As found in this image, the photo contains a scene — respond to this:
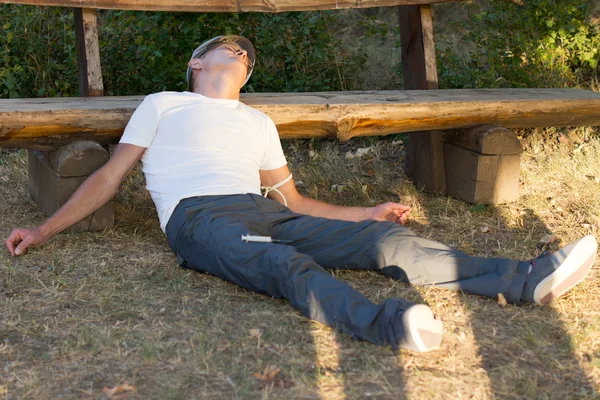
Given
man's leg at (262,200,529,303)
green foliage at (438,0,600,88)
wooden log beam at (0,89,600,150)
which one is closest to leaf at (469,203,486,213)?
wooden log beam at (0,89,600,150)

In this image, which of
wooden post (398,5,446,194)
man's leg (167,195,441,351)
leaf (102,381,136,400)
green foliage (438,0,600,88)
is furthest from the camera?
green foliage (438,0,600,88)

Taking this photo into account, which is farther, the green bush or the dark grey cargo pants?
the green bush

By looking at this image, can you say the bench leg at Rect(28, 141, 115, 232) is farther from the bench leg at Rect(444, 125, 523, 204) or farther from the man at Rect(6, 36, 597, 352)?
the bench leg at Rect(444, 125, 523, 204)

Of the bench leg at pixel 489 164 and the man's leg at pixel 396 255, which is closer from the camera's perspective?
the man's leg at pixel 396 255

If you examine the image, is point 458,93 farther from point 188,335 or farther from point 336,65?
point 188,335

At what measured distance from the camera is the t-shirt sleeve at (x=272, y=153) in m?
3.91

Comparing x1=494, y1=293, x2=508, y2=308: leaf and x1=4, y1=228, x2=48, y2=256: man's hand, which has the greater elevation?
x1=4, y1=228, x2=48, y2=256: man's hand

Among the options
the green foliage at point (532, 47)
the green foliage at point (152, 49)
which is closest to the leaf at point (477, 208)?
the green foliage at point (532, 47)

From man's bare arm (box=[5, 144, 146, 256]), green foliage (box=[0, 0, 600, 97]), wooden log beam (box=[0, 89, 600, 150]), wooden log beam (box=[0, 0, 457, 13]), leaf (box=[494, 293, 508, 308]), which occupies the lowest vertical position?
leaf (box=[494, 293, 508, 308])

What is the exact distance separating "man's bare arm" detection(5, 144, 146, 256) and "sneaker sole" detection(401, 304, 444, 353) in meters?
1.63

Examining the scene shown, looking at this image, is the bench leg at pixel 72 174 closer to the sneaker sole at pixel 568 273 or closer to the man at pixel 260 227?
the man at pixel 260 227

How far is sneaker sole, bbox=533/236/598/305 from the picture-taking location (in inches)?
123

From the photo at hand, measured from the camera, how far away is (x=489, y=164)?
4824mm

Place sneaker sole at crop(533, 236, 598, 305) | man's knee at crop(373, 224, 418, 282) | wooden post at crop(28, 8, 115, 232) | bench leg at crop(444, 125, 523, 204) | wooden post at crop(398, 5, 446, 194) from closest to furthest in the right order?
sneaker sole at crop(533, 236, 598, 305) → man's knee at crop(373, 224, 418, 282) → wooden post at crop(28, 8, 115, 232) → bench leg at crop(444, 125, 523, 204) → wooden post at crop(398, 5, 446, 194)
